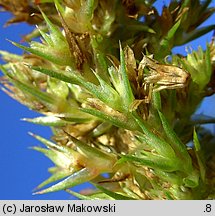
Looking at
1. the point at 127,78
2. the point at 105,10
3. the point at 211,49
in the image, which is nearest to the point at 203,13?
the point at 211,49

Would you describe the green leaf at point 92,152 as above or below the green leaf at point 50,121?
below

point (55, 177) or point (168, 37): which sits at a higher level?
point (168, 37)

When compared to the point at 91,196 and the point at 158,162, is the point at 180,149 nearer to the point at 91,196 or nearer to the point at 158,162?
the point at 158,162

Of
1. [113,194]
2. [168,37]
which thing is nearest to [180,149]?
[113,194]

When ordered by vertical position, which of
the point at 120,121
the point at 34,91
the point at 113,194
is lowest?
the point at 113,194

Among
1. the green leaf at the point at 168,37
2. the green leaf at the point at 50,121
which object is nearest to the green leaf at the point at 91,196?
the green leaf at the point at 50,121

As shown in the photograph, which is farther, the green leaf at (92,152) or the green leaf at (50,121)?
the green leaf at (50,121)

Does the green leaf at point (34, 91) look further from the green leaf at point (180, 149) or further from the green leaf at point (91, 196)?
the green leaf at point (180, 149)

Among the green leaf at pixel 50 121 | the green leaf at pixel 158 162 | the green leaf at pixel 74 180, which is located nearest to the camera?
the green leaf at pixel 158 162

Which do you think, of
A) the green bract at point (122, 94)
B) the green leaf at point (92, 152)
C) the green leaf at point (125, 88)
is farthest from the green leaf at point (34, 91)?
the green leaf at point (125, 88)

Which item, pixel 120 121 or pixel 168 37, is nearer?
pixel 120 121

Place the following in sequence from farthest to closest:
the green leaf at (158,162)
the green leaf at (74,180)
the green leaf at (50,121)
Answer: the green leaf at (50,121) → the green leaf at (74,180) → the green leaf at (158,162)

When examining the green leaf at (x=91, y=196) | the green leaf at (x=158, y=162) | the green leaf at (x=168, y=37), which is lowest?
the green leaf at (x=91, y=196)

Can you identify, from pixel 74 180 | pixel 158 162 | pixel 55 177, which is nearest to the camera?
pixel 158 162
